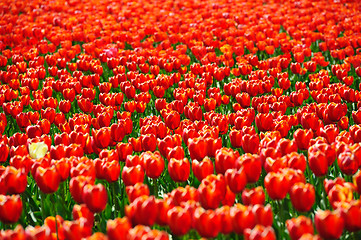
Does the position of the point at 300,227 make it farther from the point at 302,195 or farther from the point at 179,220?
the point at 179,220

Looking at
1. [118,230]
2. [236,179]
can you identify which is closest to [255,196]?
[236,179]

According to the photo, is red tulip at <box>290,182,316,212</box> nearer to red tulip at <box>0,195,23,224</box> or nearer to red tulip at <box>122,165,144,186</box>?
red tulip at <box>122,165,144,186</box>

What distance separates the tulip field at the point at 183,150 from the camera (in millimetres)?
2186

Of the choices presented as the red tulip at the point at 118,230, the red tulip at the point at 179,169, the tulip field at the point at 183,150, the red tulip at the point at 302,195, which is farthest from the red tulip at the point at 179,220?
the red tulip at the point at 179,169

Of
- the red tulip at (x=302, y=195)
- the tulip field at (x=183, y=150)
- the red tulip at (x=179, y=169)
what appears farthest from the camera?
the red tulip at (x=179, y=169)

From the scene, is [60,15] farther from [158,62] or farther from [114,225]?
[114,225]

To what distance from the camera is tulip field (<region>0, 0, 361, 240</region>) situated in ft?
7.17

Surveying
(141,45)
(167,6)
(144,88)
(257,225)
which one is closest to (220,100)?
(144,88)

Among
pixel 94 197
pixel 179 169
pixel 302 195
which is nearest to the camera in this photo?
pixel 302 195

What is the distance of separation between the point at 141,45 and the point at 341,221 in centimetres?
596

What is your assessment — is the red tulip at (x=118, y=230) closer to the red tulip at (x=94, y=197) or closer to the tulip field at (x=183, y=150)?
the tulip field at (x=183, y=150)

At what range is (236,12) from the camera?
9.63 m

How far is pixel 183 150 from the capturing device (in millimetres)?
3109

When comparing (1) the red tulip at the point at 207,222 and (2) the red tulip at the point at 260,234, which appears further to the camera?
(1) the red tulip at the point at 207,222
